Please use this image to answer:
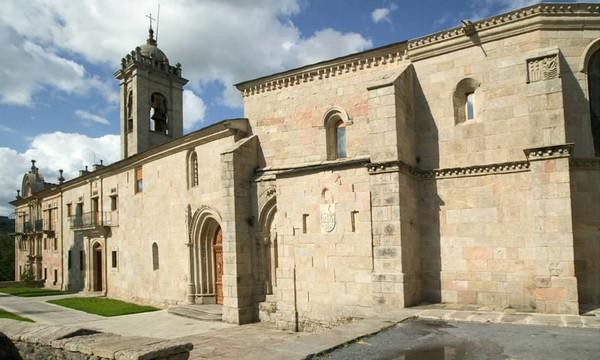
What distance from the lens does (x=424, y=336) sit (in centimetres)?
828

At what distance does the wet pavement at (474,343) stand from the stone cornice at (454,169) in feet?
13.5

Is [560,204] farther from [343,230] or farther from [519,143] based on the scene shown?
[343,230]

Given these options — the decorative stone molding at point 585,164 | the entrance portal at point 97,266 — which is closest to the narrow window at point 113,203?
the entrance portal at point 97,266

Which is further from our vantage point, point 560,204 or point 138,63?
point 138,63

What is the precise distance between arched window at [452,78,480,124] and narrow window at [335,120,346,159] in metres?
3.83

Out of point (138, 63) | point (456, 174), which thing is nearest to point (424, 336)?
point (456, 174)

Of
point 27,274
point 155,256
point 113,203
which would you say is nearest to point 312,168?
point 155,256

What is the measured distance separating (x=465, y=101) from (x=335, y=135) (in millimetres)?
4532

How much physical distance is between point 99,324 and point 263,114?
32.5 ft

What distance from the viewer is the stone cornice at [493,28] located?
11203 mm

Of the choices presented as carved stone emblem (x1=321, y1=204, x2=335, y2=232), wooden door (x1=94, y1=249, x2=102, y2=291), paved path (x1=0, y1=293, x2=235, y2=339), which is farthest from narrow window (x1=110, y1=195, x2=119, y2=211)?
carved stone emblem (x1=321, y1=204, x2=335, y2=232)

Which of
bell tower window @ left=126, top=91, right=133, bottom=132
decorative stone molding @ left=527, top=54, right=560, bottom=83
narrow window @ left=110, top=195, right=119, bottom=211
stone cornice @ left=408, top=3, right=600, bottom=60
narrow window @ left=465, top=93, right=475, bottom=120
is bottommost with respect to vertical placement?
narrow window @ left=110, top=195, right=119, bottom=211

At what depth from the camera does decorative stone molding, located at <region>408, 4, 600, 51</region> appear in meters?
11.2

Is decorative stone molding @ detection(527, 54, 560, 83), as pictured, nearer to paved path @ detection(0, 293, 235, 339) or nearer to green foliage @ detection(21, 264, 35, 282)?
paved path @ detection(0, 293, 235, 339)
